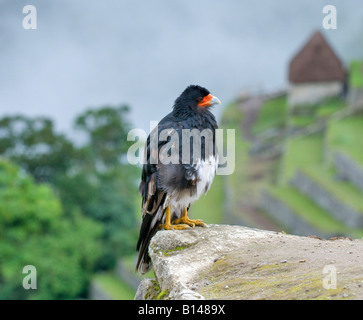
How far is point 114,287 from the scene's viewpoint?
34594mm

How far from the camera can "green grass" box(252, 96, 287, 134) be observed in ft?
188

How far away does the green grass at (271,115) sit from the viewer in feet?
188

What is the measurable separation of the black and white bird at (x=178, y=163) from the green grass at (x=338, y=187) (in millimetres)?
22436

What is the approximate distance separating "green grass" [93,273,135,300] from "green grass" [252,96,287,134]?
2204 centimetres

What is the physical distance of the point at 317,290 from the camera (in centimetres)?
597

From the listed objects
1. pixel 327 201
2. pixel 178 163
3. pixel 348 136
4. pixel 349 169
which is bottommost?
pixel 327 201

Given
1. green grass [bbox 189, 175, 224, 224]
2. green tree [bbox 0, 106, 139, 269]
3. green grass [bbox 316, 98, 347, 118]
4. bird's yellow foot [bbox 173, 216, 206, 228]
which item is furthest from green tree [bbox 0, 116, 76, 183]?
bird's yellow foot [bbox 173, 216, 206, 228]

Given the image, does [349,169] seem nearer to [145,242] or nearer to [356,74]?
[356,74]

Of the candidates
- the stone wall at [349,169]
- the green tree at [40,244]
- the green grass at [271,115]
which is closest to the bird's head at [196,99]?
the stone wall at [349,169]

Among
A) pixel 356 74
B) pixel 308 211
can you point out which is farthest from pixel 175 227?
pixel 356 74

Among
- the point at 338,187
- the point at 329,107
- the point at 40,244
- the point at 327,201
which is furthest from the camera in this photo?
the point at 329,107

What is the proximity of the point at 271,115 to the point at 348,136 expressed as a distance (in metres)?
21.7

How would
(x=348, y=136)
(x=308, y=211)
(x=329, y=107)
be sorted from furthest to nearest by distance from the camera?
(x=329, y=107)
(x=348, y=136)
(x=308, y=211)

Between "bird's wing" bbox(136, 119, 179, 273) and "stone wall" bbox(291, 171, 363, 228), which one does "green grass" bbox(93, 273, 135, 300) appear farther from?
"bird's wing" bbox(136, 119, 179, 273)
